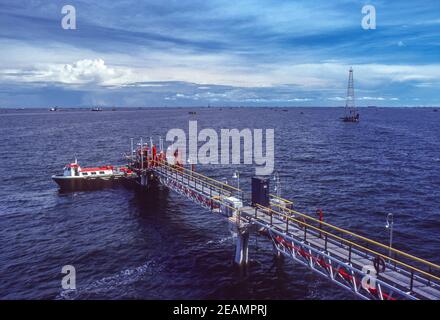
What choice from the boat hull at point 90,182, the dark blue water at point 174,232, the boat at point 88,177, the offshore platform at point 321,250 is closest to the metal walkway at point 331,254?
the offshore platform at point 321,250

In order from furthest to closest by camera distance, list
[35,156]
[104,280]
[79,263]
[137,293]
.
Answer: [35,156]
[79,263]
[104,280]
[137,293]

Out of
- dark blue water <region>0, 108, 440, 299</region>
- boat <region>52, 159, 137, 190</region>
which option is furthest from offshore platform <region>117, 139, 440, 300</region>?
boat <region>52, 159, 137, 190</region>

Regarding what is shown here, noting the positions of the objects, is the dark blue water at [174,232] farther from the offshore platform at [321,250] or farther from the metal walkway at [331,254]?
the metal walkway at [331,254]

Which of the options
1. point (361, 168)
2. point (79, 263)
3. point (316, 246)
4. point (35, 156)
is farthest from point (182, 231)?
point (35, 156)

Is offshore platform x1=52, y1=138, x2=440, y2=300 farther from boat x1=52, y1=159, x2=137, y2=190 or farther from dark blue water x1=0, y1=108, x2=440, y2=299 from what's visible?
boat x1=52, y1=159, x2=137, y2=190

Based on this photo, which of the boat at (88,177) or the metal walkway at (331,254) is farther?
the boat at (88,177)

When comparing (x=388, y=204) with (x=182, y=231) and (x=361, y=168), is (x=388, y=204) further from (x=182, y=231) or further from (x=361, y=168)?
(x=182, y=231)

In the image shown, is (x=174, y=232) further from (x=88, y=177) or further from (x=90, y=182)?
(x=88, y=177)

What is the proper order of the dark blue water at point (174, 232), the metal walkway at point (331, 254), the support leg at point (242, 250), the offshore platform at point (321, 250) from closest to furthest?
the metal walkway at point (331, 254)
the offshore platform at point (321, 250)
the dark blue water at point (174, 232)
the support leg at point (242, 250)
